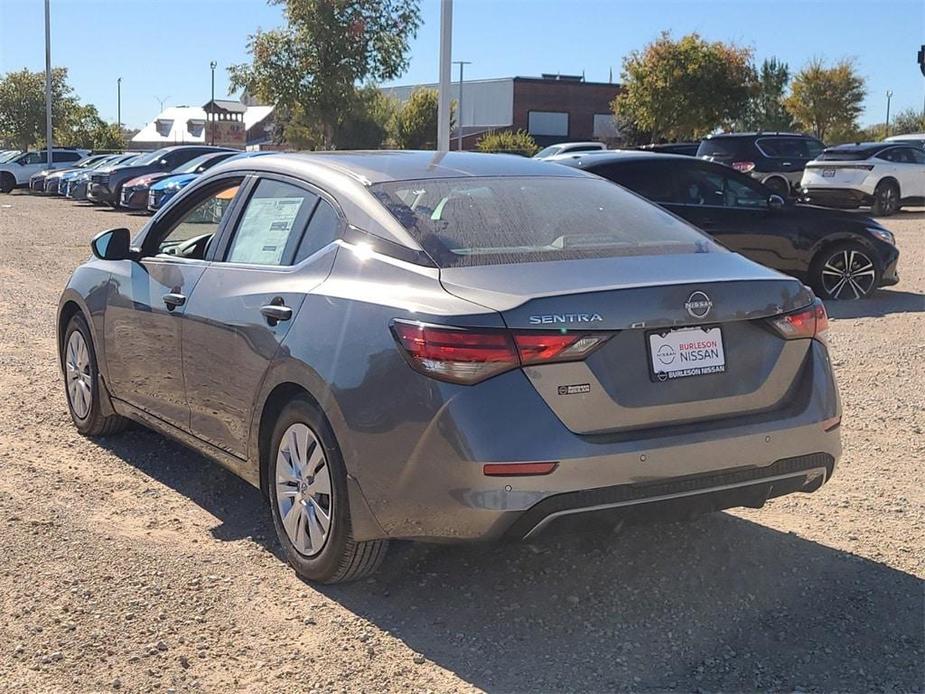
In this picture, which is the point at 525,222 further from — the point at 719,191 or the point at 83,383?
the point at 719,191

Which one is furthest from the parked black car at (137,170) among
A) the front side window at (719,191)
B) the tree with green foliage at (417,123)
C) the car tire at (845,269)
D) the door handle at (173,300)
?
the tree with green foliage at (417,123)

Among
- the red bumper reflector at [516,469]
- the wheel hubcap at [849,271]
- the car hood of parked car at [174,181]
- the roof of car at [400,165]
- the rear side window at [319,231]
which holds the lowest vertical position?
the red bumper reflector at [516,469]

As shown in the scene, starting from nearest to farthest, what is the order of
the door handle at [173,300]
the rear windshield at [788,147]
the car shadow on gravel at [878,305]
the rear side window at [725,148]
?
1. the door handle at [173,300]
2. the car shadow on gravel at [878,305]
3. the rear side window at [725,148]
4. the rear windshield at [788,147]

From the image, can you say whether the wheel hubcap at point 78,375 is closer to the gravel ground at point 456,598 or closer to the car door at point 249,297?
the gravel ground at point 456,598

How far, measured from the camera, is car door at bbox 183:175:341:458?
425cm

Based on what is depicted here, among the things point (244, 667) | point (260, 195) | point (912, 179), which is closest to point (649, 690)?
point (244, 667)

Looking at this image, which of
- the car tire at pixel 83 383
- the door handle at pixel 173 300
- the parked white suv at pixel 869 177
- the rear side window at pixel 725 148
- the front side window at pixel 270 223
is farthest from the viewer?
the rear side window at pixel 725 148

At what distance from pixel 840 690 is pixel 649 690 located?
0.59m

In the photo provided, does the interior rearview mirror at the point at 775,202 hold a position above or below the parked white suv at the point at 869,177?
below

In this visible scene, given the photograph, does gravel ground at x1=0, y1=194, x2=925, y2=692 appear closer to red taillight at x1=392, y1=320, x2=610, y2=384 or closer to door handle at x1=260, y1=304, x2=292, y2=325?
red taillight at x1=392, y1=320, x2=610, y2=384

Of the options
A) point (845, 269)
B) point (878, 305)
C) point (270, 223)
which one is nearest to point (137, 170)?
point (845, 269)

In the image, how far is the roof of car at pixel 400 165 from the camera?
451 cm

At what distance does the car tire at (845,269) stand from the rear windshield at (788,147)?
47.4 feet

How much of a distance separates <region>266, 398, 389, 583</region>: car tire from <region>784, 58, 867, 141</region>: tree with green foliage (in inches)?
1938
